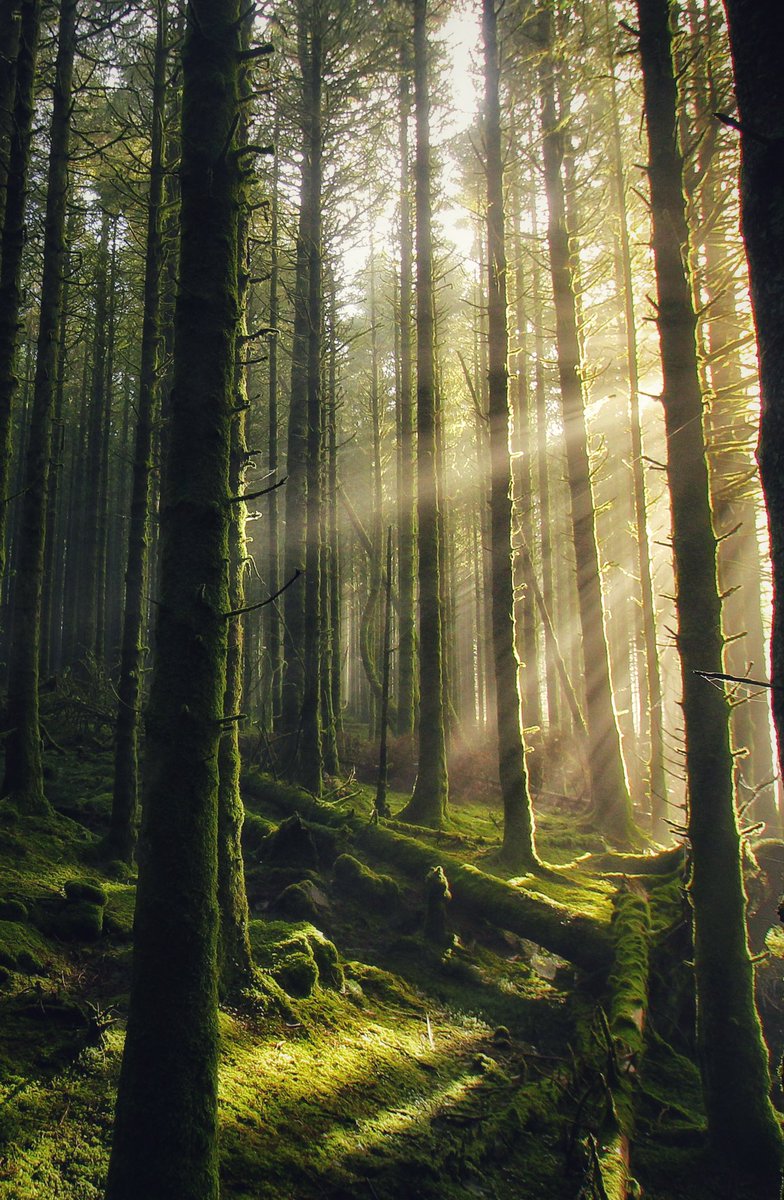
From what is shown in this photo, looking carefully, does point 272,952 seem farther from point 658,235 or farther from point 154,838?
point 658,235

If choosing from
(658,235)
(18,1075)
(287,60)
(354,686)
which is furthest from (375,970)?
(354,686)

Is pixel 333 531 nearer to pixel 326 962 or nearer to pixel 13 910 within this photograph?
pixel 326 962

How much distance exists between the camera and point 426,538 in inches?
463

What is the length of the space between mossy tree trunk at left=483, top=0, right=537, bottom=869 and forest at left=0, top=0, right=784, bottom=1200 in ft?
0.18

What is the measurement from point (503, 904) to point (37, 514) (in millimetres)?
7159

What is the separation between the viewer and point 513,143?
12.0 meters

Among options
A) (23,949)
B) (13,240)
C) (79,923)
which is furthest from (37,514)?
(23,949)

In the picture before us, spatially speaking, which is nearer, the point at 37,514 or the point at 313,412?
the point at 37,514

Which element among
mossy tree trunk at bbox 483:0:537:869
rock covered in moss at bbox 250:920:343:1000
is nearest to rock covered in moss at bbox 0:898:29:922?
rock covered in moss at bbox 250:920:343:1000

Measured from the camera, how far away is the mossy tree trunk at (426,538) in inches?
427

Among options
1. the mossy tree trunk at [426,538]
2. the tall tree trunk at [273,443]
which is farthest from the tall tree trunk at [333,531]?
the mossy tree trunk at [426,538]

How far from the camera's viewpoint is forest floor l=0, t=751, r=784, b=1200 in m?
3.27

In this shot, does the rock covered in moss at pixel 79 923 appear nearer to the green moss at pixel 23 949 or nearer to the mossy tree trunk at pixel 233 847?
the green moss at pixel 23 949

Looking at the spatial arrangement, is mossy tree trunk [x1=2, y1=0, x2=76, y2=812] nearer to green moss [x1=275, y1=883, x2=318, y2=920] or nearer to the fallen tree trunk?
green moss [x1=275, y1=883, x2=318, y2=920]
